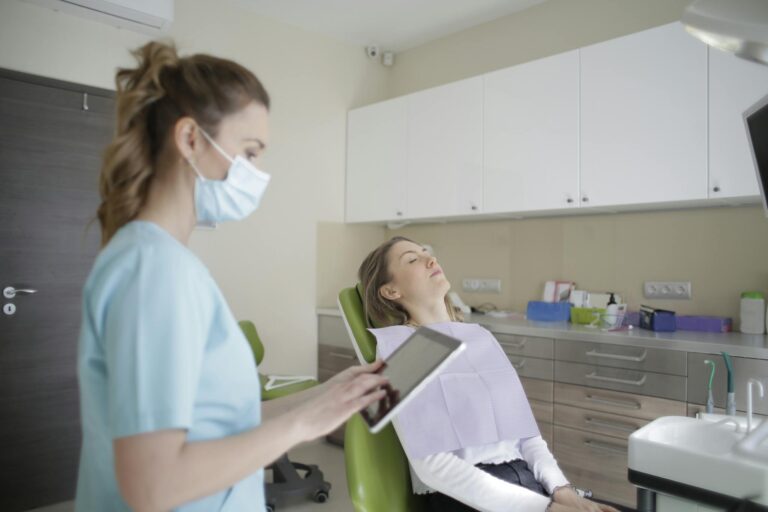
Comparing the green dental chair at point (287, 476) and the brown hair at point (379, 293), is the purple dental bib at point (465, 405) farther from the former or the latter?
the green dental chair at point (287, 476)

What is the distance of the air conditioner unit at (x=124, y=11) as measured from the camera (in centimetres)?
276

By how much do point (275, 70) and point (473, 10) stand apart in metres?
1.34

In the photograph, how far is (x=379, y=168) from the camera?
12.9 ft

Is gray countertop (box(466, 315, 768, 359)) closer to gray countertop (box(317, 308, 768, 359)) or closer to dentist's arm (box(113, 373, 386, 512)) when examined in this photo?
gray countertop (box(317, 308, 768, 359))

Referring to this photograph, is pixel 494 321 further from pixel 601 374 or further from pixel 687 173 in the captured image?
pixel 687 173

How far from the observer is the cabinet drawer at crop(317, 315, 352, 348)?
147 inches

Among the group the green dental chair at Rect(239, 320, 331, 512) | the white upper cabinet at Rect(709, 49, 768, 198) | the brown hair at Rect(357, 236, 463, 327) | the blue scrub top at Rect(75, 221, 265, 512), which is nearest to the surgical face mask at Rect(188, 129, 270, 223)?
the blue scrub top at Rect(75, 221, 265, 512)

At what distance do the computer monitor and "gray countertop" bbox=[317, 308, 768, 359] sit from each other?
3.15ft

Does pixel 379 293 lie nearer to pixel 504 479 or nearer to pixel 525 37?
pixel 504 479

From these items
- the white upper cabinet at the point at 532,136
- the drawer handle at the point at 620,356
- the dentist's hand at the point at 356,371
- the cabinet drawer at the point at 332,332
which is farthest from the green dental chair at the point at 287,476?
the dentist's hand at the point at 356,371

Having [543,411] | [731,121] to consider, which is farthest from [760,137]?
[543,411]

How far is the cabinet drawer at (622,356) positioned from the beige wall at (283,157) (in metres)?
1.84

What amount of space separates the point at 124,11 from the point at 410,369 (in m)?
2.72

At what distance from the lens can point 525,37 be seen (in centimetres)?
360
